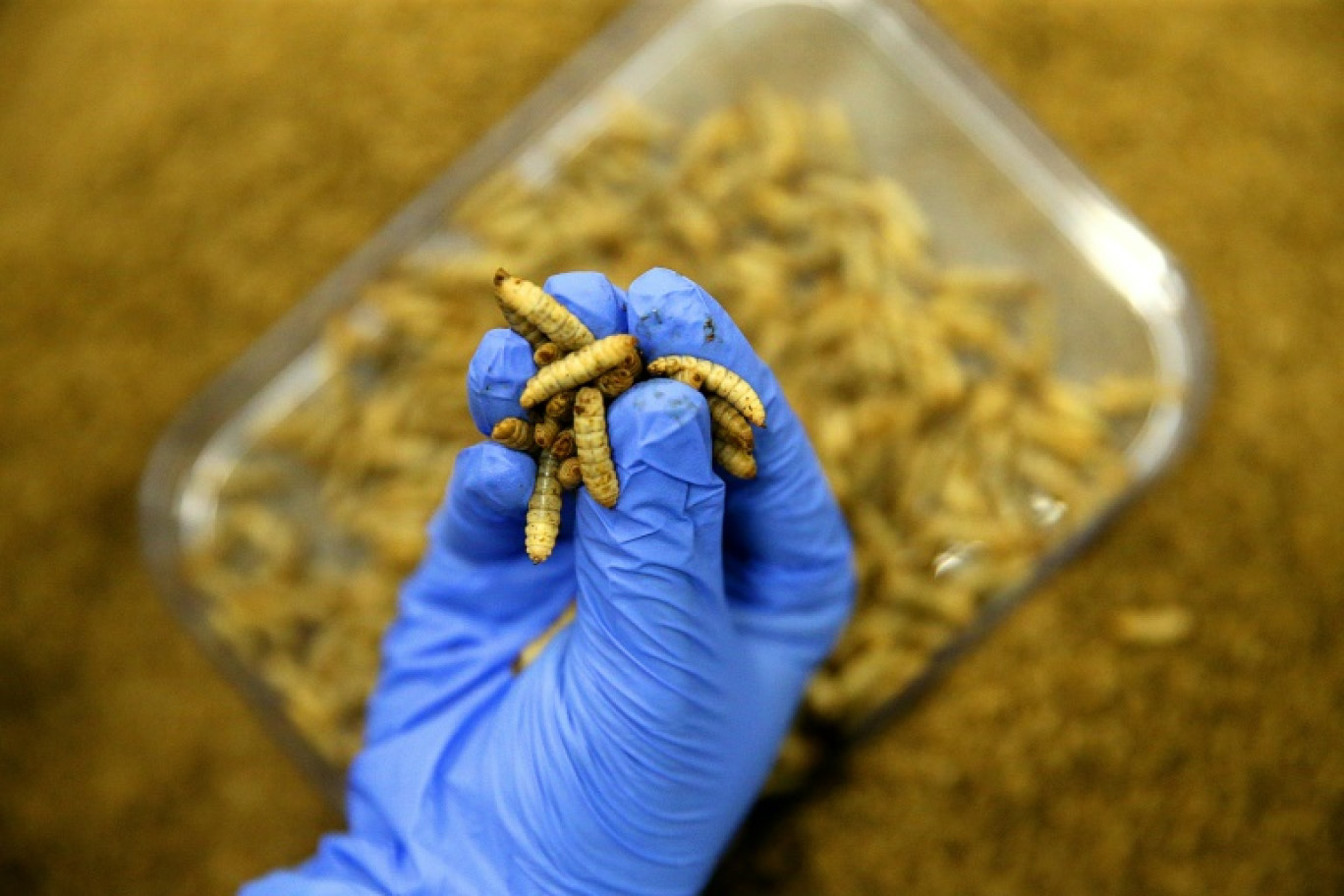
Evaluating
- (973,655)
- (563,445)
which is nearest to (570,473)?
(563,445)

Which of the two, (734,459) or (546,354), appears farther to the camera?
(734,459)

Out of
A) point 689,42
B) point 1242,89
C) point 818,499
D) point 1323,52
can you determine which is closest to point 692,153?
point 689,42

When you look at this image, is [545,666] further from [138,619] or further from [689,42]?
[689,42]

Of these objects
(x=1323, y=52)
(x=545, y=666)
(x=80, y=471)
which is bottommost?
(x=1323, y=52)

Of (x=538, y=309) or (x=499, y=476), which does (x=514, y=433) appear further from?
(x=538, y=309)

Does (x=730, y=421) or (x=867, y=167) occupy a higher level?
(x=730, y=421)

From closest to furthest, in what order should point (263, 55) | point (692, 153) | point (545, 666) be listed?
1. point (545, 666)
2. point (692, 153)
3. point (263, 55)

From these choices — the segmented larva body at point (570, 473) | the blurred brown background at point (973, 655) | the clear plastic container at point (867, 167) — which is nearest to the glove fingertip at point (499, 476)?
the segmented larva body at point (570, 473)
